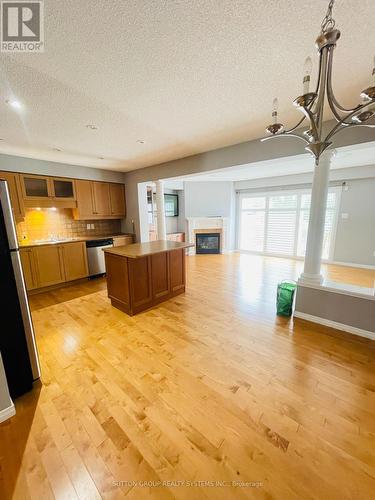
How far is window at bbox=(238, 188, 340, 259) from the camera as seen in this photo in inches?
222

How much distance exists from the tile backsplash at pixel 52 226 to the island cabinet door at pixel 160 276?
260 centimetres

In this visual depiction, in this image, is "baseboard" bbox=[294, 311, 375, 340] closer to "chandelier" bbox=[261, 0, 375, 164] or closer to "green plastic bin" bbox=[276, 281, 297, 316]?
"green plastic bin" bbox=[276, 281, 297, 316]

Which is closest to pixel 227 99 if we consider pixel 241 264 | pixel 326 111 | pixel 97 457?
pixel 326 111

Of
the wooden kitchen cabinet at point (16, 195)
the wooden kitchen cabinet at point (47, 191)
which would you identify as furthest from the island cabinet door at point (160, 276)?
the wooden kitchen cabinet at point (16, 195)

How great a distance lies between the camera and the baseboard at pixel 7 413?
1.46 meters

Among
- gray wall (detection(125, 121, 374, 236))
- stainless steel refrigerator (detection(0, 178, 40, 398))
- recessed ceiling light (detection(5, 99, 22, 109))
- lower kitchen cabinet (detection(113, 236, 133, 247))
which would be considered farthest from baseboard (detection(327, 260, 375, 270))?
recessed ceiling light (detection(5, 99, 22, 109))

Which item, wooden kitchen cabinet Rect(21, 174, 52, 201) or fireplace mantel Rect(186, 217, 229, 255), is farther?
fireplace mantel Rect(186, 217, 229, 255)

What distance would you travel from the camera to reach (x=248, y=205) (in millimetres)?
6930

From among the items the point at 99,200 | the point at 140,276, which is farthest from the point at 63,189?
the point at 140,276

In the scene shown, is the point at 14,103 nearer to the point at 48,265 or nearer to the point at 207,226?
the point at 48,265

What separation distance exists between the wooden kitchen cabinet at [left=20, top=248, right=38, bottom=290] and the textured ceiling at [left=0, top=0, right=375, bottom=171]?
179cm

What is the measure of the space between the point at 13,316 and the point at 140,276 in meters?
1.56

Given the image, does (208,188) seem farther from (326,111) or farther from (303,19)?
(303,19)

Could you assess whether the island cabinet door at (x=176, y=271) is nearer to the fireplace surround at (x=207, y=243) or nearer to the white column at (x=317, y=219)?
the white column at (x=317, y=219)
